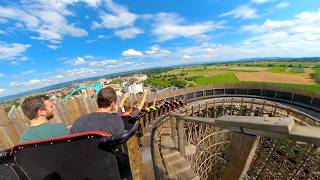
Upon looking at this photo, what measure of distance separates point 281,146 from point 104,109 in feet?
8.35

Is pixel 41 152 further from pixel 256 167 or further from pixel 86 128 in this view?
pixel 256 167

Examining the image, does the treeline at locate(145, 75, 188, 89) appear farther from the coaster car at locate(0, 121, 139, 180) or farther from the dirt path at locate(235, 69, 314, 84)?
the coaster car at locate(0, 121, 139, 180)

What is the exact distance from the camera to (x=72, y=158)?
6.79 ft

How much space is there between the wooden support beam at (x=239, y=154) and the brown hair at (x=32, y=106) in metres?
2.58

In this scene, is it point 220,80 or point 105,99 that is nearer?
point 105,99

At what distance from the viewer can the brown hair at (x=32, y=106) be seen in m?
2.97

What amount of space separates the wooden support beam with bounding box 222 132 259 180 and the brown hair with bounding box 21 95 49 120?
2580 millimetres

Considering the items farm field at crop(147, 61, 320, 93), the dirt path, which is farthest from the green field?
the dirt path

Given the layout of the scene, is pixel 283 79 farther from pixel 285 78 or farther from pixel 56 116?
pixel 56 116

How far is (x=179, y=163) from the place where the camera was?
5762 mm

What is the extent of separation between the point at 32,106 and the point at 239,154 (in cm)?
275

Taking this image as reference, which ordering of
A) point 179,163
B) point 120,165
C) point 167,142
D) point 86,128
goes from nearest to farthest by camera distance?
point 120,165 < point 86,128 < point 179,163 < point 167,142

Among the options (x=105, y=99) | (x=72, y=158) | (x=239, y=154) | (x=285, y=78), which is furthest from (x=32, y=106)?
(x=285, y=78)

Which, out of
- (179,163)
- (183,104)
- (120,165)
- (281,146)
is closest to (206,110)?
(183,104)
